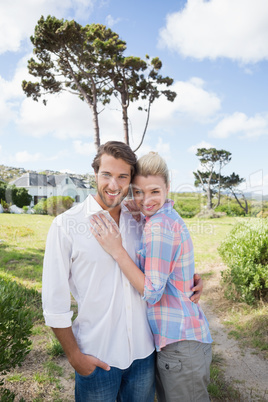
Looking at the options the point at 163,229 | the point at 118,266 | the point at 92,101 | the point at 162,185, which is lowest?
the point at 118,266

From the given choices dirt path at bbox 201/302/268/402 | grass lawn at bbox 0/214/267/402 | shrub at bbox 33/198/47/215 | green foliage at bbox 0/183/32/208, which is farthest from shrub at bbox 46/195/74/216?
dirt path at bbox 201/302/268/402

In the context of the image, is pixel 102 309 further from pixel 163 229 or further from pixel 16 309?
pixel 16 309

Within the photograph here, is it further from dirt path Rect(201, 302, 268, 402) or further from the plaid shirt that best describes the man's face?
dirt path Rect(201, 302, 268, 402)

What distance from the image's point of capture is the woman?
5.76 feet

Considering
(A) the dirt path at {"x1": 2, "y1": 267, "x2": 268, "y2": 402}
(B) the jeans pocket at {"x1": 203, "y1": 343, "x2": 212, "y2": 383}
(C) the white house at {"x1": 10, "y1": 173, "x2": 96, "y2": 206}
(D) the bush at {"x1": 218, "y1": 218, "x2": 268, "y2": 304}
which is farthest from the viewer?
(C) the white house at {"x1": 10, "y1": 173, "x2": 96, "y2": 206}

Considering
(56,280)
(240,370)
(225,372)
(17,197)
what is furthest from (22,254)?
(17,197)

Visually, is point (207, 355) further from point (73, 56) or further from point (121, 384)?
point (73, 56)

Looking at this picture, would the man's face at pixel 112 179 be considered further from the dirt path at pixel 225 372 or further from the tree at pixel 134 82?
the tree at pixel 134 82

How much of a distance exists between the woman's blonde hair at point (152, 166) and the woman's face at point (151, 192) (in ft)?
0.09

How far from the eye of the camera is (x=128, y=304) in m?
1.85

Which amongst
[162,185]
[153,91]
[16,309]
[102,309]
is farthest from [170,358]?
[153,91]

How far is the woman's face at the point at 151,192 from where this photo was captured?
6.32 ft

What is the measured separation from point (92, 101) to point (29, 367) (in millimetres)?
14098

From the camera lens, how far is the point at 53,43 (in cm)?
1397
